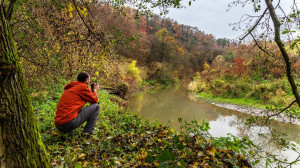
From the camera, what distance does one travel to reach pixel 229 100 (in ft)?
39.0

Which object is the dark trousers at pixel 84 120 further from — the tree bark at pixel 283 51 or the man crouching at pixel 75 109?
the tree bark at pixel 283 51

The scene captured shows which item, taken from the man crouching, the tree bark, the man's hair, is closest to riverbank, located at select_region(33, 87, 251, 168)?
the man crouching

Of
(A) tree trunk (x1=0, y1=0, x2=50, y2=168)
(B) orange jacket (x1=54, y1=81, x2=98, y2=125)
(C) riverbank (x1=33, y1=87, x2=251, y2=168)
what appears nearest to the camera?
(A) tree trunk (x1=0, y1=0, x2=50, y2=168)

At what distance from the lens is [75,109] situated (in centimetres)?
319

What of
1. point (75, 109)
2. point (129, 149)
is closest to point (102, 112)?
point (75, 109)

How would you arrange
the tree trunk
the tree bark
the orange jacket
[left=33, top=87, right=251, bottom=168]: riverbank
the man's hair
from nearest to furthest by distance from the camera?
the tree trunk
the tree bark
[left=33, top=87, right=251, bottom=168]: riverbank
the orange jacket
the man's hair

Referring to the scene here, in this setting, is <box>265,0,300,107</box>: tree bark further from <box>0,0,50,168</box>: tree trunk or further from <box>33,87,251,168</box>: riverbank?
<box>0,0,50,168</box>: tree trunk

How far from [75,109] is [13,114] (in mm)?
1996

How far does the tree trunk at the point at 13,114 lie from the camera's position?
1.21 metres

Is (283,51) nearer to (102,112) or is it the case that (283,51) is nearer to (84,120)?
(84,120)

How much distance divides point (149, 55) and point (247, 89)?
2259 cm

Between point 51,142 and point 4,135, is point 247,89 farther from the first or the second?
point 4,135

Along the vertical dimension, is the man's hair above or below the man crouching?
above

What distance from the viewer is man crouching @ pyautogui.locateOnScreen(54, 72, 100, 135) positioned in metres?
3.10
